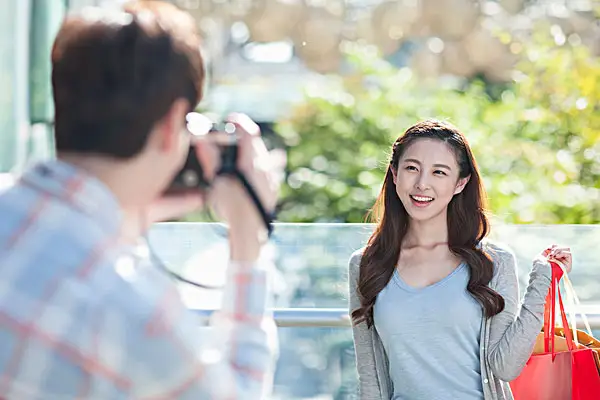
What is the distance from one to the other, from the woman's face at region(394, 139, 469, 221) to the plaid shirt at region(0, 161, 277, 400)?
1365 mm

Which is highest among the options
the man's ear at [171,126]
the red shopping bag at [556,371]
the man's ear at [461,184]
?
the man's ear at [171,126]

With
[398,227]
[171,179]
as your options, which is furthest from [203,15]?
[171,179]

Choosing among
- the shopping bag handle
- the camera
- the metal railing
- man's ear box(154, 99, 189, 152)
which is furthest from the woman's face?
man's ear box(154, 99, 189, 152)

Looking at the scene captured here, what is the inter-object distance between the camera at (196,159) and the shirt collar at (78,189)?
155 mm

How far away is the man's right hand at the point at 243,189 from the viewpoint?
1.02 meters

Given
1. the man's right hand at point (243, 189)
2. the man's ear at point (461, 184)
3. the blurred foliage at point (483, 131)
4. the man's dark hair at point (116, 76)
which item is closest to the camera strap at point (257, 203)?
the man's right hand at point (243, 189)

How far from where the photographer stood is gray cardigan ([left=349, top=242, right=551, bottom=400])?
213 cm

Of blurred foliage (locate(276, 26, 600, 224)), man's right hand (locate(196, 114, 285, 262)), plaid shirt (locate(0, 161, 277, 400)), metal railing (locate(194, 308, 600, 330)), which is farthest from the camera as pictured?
blurred foliage (locate(276, 26, 600, 224))

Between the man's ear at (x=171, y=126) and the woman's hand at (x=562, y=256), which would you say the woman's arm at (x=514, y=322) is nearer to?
the woman's hand at (x=562, y=256)

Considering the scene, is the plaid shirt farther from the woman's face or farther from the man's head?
the woman's face

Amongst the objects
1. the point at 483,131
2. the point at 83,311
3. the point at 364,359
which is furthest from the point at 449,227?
the point at 483,131

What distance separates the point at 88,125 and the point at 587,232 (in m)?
2.32

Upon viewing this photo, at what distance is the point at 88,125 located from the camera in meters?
0.92

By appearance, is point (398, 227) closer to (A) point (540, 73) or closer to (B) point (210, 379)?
(B) point (210, 379)
